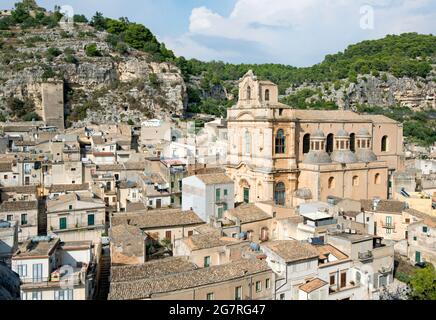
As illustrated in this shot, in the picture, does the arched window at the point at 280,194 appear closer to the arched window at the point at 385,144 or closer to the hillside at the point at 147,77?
the arched window at the point at 385,144

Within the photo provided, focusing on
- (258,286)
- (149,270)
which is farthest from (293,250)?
(149,270)

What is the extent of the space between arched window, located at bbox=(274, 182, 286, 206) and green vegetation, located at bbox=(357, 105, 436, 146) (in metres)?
41.1

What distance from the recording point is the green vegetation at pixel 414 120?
2714 inches

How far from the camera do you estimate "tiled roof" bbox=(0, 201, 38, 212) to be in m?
24.3

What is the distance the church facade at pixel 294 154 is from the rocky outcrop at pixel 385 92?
49.5 metres

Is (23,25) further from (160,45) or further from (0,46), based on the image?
(160,45)

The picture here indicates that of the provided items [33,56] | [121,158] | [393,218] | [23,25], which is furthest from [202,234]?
[23,25]

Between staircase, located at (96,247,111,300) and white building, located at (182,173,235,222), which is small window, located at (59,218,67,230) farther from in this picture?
white building, located at (182,173,235,222)

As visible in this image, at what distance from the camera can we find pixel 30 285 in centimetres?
1486

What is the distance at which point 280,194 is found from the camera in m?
31.9

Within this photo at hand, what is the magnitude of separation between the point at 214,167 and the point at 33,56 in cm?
4534

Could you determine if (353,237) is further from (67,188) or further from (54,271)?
(67,188)

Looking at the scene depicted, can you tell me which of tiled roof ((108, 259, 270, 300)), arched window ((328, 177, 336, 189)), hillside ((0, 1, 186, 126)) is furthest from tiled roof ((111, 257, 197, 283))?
hillside ((0, 1, 186, 126))

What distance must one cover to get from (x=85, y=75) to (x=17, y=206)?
48.4 m
